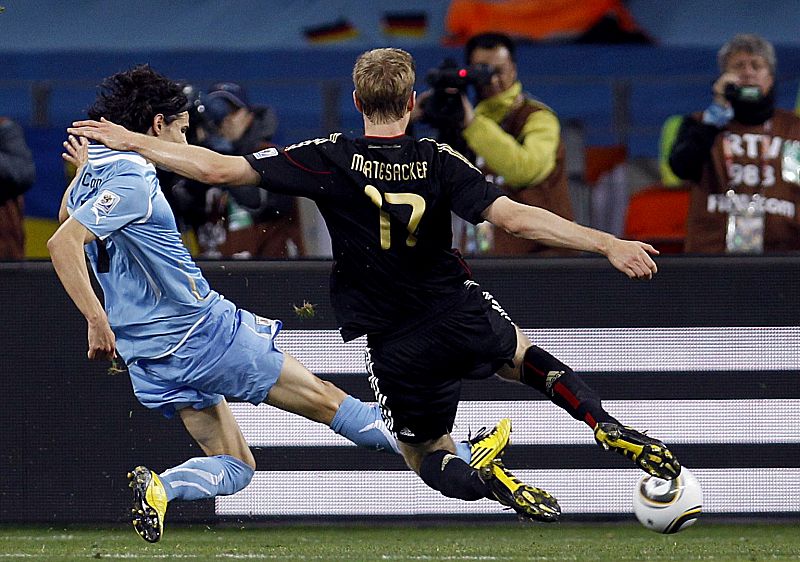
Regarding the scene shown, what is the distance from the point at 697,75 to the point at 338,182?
6.75 m

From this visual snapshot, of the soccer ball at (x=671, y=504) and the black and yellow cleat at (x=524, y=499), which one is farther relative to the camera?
the soccer ball at (x=671, y=504)

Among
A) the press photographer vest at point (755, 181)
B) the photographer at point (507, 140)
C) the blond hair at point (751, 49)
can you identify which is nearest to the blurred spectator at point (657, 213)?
the blond hair at point (751, 49)

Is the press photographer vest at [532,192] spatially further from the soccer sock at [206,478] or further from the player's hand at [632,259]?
the player's hand at [632,259]

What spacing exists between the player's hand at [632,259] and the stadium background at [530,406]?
2120 millimetres

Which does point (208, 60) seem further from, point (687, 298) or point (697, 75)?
point (687, 298)

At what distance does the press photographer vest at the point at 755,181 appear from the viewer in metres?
7.90

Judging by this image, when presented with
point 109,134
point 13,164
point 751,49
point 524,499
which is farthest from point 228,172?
point 751,49

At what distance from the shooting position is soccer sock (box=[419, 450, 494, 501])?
5.73m

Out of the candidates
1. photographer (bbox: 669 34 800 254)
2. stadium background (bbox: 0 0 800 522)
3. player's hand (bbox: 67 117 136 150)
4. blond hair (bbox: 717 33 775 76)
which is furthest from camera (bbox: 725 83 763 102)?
player's hand (bbox: 67 117 136 150)

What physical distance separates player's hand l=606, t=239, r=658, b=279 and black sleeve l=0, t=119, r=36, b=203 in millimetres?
3861

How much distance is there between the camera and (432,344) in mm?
5742

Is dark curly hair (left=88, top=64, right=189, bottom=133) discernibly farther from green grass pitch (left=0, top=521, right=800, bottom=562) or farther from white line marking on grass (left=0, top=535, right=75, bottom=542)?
white line marking on grass (left=0, top=535, right=75, bottom=542)

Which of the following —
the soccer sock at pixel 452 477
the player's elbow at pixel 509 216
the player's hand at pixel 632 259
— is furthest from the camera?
the soccer sock at pixel 452 477

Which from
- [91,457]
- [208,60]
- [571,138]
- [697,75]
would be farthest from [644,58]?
[91,457]
